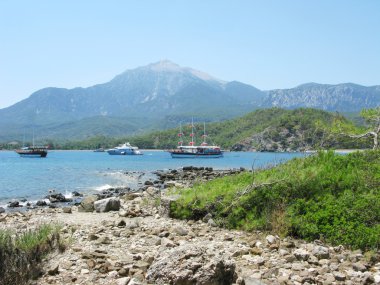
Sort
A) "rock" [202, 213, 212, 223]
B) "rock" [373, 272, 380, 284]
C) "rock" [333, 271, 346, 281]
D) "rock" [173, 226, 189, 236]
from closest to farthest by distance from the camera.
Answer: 1. "rock" [373, 272, 380, 284]
2. "rock" [333, 271, 346, 281]
3. "rock" [173, 226, 189, 236]
4. "rock" [202, 213, 212, 223]

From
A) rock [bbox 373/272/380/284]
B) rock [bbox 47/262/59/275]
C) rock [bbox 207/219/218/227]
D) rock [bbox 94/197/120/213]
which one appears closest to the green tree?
rock [bbox 207/219/218/227]

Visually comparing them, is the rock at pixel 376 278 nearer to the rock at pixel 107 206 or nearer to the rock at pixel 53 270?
the rock at pixel 53 270

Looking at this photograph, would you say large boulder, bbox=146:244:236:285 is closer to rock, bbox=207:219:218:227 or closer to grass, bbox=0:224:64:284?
grass, bbox=0:224:64:284

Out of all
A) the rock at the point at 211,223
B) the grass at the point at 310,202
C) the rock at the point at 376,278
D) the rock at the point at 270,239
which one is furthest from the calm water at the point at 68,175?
the rock at the point at 376,278

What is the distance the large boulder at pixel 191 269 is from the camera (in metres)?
7.58

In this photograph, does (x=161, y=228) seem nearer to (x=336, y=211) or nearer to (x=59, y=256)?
(x=59, y=256)

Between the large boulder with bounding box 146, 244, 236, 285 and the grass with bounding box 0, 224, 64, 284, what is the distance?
3038 mm

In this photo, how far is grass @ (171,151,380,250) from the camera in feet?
35.5

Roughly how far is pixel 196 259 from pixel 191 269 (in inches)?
9.7

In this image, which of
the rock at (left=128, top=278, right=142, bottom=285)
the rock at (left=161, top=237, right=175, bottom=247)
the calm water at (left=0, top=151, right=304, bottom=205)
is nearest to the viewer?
the rock at (left=128, top=278, right=142, bottom=285)

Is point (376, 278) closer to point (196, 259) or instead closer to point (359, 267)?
point (359, 267)

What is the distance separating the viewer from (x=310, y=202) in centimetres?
1200

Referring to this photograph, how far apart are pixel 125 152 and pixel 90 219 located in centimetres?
16167

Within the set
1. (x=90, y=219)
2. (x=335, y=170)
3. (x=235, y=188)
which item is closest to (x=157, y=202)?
(x=90, y=219)
